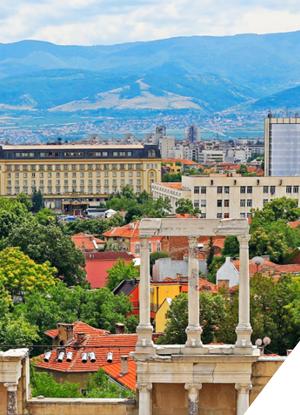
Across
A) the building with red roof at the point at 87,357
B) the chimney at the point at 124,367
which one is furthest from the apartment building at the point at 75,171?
the chimney at the point at 124,367

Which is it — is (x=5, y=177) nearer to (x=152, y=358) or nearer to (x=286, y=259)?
(x=286, y=259)

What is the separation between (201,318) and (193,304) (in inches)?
524

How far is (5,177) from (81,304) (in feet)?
349

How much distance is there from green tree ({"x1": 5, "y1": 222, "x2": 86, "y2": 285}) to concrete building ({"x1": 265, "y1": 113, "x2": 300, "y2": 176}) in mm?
79048

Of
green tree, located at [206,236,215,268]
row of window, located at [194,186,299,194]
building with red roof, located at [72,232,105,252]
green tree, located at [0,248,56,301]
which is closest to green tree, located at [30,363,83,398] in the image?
green tree, located at [0,248,56,301]

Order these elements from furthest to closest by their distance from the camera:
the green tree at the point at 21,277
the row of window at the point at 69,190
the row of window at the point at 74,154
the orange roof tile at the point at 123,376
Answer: the row of window at the point at 69,190, the row of window at the point at 74,154, the green tree at the point at 21,277, the orange roof tile at the point at 123,376

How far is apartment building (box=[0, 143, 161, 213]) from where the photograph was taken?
136 m

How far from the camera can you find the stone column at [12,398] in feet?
42.5

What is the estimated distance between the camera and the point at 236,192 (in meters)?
89.2

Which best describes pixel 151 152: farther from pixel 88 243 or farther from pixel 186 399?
pixel 186 399

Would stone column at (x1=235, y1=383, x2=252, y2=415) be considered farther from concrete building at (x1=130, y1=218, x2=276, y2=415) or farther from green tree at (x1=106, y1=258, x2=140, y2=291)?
green tree at (x1=106, y1=258, x2=140, y2=291)

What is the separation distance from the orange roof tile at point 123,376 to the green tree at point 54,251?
22.7 metres

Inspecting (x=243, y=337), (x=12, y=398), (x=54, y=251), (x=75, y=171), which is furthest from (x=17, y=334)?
(x=75, y=171)

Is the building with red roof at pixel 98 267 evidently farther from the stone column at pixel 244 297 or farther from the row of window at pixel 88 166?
the row of window at pixel 88 166
